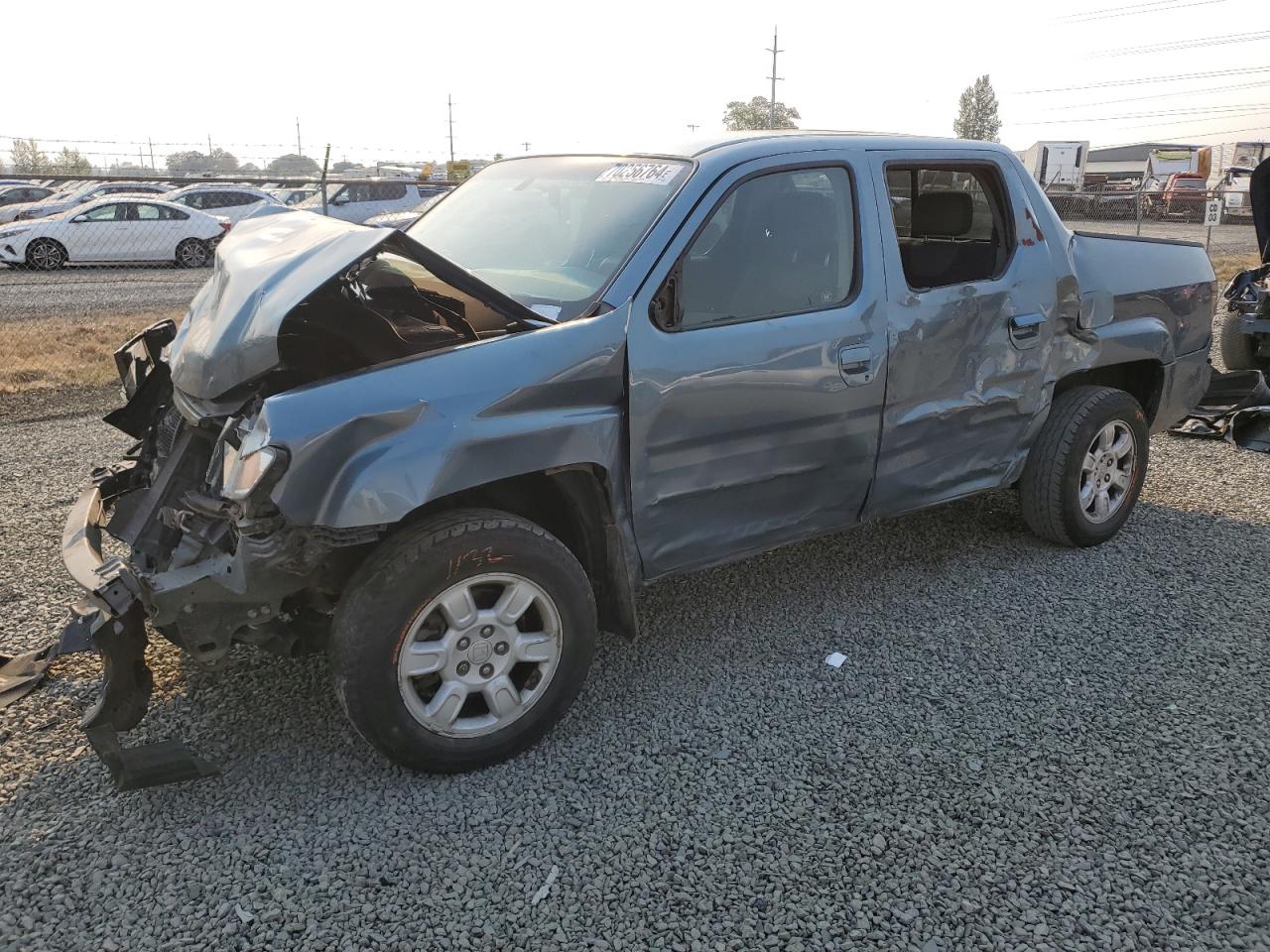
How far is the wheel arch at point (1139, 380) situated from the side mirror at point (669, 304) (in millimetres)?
2496

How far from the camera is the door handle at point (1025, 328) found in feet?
13.4

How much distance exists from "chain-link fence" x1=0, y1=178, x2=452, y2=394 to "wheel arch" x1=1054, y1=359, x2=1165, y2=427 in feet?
24.3

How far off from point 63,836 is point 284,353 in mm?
1516

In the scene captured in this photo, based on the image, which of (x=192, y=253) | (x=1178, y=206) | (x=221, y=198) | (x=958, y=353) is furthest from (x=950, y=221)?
(x=1178, y=206)

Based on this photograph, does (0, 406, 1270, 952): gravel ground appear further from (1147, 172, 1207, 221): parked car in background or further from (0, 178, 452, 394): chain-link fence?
(1147, 172, 1207, 221): parked car in background

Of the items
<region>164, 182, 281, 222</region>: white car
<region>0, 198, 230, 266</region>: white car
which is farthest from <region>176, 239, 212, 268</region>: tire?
<region>164, 182, 281, 222</region>: white car

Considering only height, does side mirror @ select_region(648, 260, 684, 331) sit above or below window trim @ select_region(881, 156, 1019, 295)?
below

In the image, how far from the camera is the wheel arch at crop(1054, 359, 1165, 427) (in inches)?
187

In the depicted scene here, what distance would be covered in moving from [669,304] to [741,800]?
1.58 m

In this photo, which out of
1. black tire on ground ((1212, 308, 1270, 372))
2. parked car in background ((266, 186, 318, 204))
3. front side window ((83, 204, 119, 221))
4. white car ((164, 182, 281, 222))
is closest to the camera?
black tire on ground ((1212, 308, 1270, 372))

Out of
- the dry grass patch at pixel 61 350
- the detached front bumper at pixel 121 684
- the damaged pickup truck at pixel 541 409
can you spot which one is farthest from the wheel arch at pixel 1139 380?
the dry grass patch at pixel 61 350

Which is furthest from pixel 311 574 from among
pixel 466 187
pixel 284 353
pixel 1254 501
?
pixel 1254 501

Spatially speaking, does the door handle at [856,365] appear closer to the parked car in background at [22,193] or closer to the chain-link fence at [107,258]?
the chain-link fence at [107,258]

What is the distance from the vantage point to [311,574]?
9.18 feet
